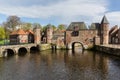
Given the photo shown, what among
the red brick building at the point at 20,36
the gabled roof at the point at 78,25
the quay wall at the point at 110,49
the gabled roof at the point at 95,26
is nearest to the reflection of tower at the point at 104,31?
the gabled roof at the point at 95,26

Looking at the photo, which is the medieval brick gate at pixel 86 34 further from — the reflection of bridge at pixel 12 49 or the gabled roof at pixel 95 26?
the reflection of bridge at pixel 12 49

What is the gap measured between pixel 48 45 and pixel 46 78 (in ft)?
156

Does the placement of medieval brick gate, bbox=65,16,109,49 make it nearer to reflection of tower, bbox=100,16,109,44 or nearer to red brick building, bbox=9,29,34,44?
reflection of tower, bbox=100,16,109,44

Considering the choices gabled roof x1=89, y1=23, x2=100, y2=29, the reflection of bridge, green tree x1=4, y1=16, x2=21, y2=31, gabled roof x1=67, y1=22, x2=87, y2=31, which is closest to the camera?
the reflection of bridge

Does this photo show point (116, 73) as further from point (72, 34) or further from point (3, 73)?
point (72, 34)

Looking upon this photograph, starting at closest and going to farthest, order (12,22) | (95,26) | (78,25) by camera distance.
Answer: (95,26) → (78,25) → (12,22)

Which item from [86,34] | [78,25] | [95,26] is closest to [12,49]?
[78,25]

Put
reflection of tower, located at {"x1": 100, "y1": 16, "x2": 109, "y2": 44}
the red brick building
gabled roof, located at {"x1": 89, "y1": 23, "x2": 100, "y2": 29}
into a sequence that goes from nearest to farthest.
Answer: reflection of tower, located at {"x1": 100, "y1": 16, "x2": 109, "y2": 44} → gabled roof, located at {"x1": 89, "y1": 23, "x2": 100, "y2": 29} → the red brick building

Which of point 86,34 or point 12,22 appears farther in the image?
point 12,22

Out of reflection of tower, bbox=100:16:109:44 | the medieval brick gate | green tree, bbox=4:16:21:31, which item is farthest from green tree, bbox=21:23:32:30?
reflection of tower, bbox=100:16:109:44

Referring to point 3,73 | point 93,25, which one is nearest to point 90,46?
point 93,25

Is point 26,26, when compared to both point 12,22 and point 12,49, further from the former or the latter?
point 12,49

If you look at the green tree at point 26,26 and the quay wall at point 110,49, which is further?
the green tree at point 26,26

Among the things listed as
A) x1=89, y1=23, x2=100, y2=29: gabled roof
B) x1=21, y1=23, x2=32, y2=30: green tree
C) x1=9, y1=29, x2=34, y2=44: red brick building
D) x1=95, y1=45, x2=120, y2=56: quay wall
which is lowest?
x1=95, y1=45, x2=120, y2=56: quay wall
